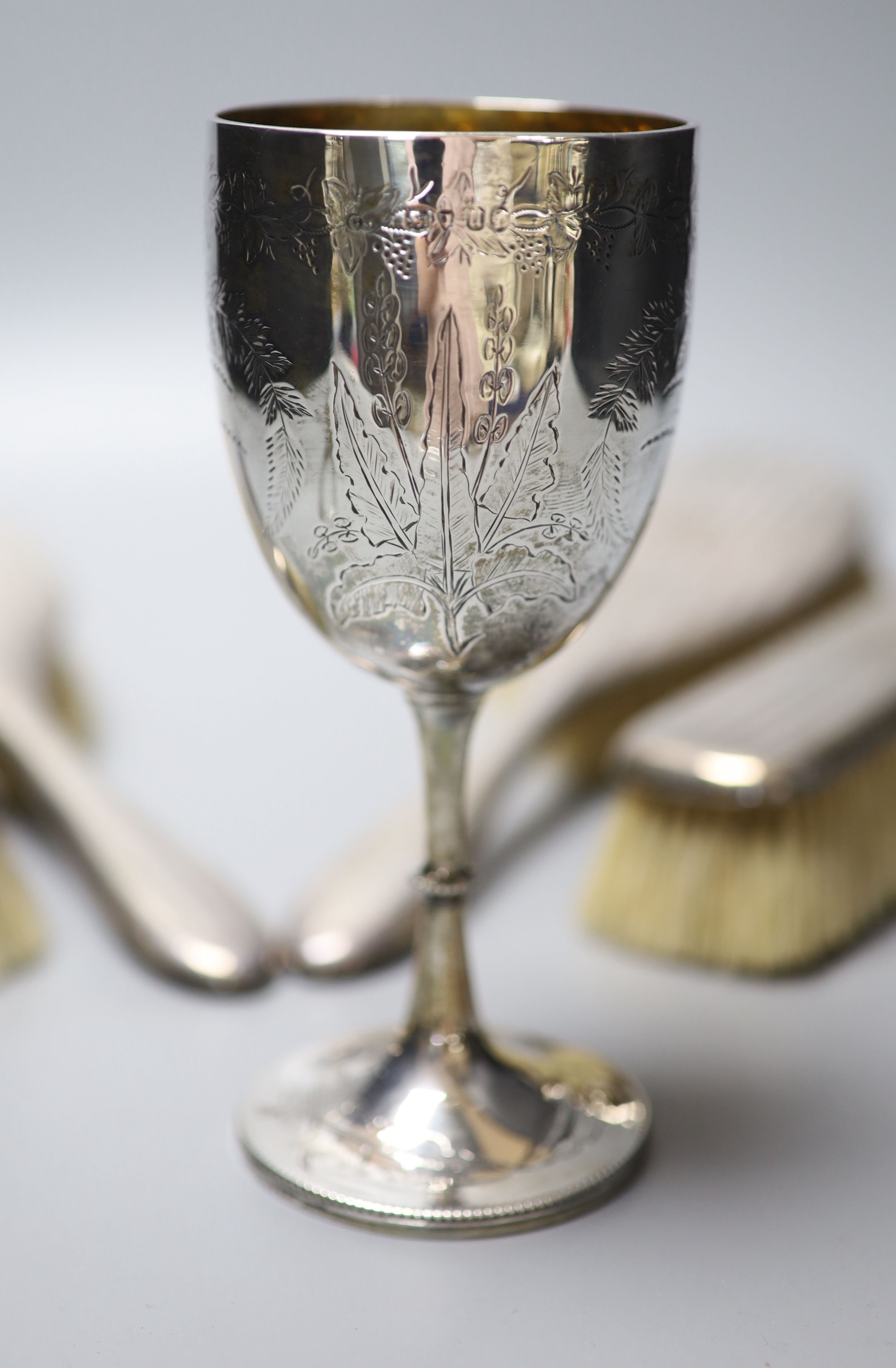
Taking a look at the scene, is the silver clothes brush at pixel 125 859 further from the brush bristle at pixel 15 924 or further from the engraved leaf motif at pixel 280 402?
the engraved leaf motif at pixel 280 402

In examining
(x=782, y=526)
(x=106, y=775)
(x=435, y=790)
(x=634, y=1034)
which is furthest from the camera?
(x=782, y=526)

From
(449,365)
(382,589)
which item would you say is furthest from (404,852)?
(449,365)

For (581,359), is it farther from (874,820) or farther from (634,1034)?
(874,820)

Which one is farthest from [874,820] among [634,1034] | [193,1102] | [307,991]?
[193,1102]

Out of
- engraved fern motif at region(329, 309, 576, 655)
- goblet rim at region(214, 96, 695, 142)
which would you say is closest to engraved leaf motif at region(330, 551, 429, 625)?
engraved fern motif at region(329, 309, 576, 655)

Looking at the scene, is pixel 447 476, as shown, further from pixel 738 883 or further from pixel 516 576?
pixel 738 883

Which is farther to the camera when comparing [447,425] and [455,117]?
[455,117]
